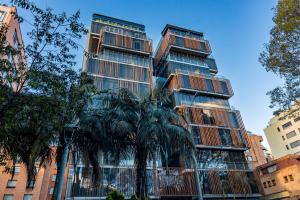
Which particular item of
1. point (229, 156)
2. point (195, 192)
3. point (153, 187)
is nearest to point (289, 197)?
point (229, 156)

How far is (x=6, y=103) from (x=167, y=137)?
762 centimetres

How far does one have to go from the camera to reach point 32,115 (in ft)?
25.1

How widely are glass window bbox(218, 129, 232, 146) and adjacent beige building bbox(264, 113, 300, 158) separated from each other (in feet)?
117

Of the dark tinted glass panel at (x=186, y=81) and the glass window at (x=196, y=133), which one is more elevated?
the dark tinted glass panel at (x=186, y=81)

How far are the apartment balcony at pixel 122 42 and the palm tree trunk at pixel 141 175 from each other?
112 ft

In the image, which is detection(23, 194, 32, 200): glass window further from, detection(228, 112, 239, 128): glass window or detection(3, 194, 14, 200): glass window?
detection(228, 112, 239, 128): glass window

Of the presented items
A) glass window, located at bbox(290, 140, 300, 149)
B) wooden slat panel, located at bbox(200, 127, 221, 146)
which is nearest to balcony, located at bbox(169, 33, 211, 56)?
wooden slat panel, located at bbox(200, 127, 221, 146)

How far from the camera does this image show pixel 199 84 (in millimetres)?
43500

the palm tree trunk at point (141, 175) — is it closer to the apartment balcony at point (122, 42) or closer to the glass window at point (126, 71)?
the glass window at point (126, 71)

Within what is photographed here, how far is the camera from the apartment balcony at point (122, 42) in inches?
1735

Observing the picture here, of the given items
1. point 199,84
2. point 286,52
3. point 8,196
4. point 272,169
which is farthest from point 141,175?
point 272,169

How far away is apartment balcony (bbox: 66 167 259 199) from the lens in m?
28.7

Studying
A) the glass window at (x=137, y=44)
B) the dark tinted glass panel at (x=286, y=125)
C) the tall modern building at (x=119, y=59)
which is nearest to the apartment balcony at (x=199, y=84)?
the tall modern building at (x=119, y=59)

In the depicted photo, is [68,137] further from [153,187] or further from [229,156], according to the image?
[229,156]
